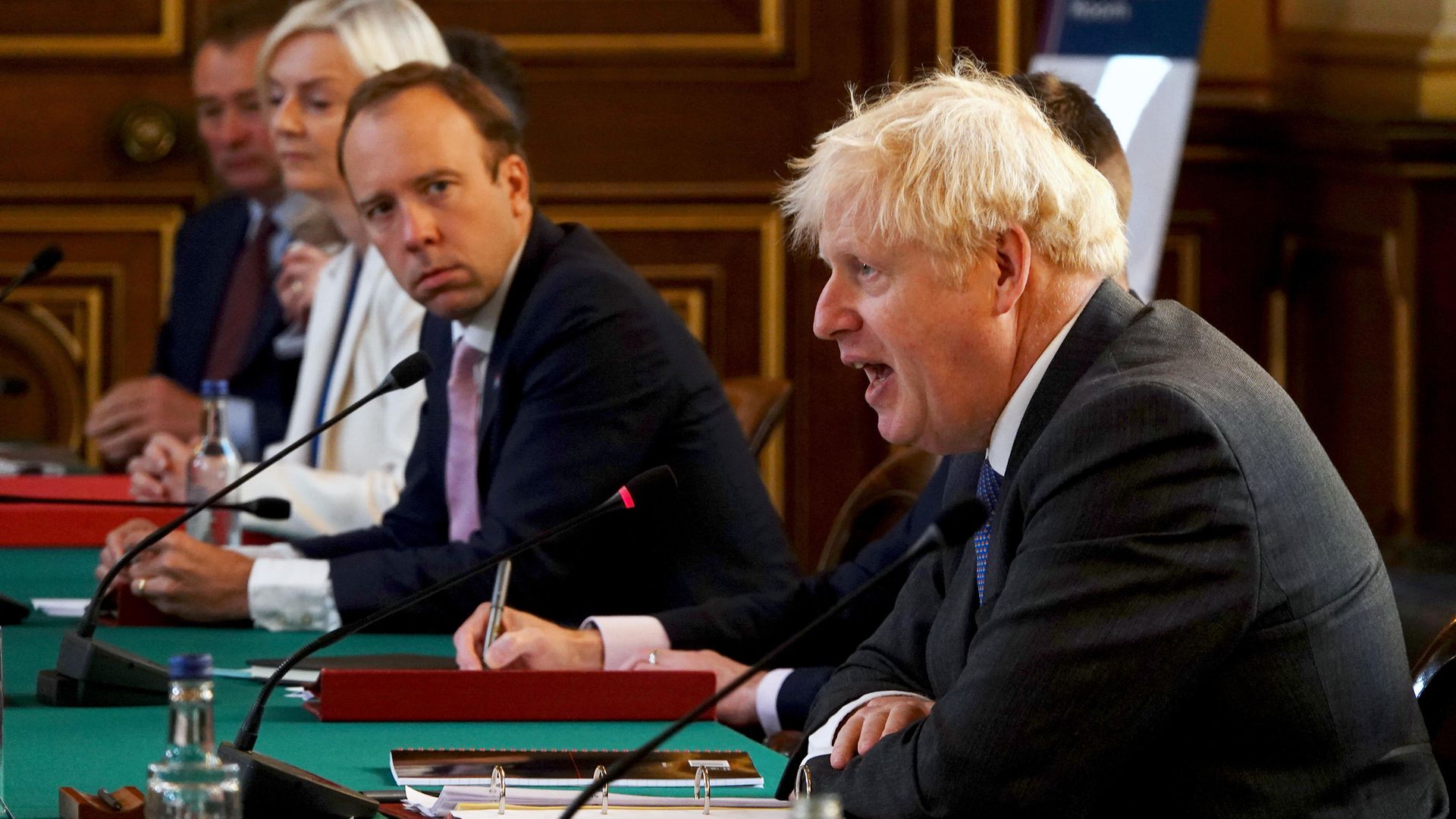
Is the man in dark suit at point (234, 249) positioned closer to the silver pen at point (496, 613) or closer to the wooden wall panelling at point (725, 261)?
the wooden wall panelling at point (725, 261)

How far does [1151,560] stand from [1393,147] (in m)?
3.92

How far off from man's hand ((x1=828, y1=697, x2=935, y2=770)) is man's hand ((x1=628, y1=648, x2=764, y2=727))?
451mm

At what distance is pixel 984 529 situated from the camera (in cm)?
175

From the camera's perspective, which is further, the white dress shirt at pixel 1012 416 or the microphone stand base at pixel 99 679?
the microphone stand base at pixel 99 679

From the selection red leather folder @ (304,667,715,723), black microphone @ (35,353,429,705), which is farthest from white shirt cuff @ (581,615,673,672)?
black microphone @ (35,353,429,705)

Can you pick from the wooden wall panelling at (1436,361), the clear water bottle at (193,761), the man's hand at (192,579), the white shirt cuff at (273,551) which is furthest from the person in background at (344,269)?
the wooden wall panelling at (1436,361)

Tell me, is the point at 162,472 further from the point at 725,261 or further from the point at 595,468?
the point at 725,261

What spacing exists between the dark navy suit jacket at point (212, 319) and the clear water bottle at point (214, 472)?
113cm

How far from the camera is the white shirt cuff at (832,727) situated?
5.79 ft

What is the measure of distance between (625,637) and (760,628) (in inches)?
8.7

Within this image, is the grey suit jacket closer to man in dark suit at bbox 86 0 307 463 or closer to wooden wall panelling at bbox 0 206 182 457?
man in dark suit at bbox 86 0 307 463

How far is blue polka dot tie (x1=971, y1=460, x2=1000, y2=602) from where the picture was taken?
168 cm

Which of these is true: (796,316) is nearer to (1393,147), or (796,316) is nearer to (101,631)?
(1393,147)

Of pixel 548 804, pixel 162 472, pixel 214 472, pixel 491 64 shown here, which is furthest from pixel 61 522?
pixel 548 804
